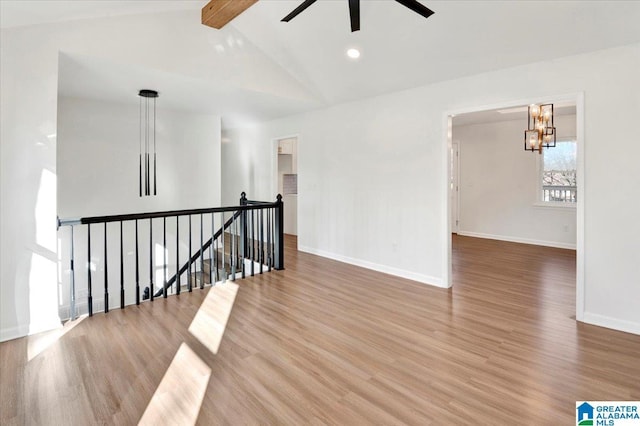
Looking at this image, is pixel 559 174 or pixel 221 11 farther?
pixel 559 174

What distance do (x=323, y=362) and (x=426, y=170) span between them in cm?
288

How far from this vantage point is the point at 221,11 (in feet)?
12.0

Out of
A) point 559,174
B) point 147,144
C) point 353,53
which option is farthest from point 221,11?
point 559,174

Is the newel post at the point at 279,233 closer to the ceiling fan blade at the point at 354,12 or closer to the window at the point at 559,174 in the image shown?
the ceiling fan blade at the point at 354,12

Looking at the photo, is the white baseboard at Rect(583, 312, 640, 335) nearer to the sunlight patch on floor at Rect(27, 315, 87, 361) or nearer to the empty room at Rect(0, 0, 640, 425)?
the empty room at Rect(0, 0, 640, 425)

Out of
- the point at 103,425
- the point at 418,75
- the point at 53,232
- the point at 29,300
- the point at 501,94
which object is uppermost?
the point at 418,75

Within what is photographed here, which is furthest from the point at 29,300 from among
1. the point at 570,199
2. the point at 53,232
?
the point at 570,199

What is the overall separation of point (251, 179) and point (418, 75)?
14.8 ft

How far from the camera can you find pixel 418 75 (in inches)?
170

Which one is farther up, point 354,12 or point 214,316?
point 354,12

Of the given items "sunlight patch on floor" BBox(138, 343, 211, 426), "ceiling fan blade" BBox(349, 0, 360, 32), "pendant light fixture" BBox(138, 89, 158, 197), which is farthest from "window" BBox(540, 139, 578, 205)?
"pendant light fixture" BBox(138, 89, 158, 197)

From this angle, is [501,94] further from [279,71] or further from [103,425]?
[103,425]

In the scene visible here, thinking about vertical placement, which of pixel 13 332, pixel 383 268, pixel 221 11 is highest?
pixel 221 11

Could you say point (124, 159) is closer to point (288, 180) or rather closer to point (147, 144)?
point (147, 144)
